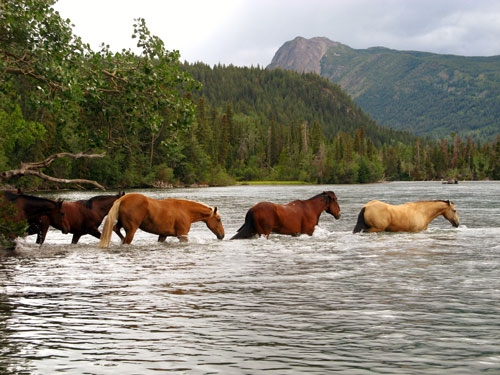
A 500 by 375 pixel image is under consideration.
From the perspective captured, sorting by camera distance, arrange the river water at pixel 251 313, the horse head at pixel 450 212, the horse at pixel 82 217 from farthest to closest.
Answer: the horse head at pixel 450 212, the horse at pixel 82 217, the river water at pixel 251 313

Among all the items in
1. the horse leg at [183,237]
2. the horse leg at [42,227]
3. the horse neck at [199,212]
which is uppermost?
the horse neck at [199,212]

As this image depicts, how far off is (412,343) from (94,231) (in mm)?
15211

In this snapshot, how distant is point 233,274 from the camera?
44.5 feet

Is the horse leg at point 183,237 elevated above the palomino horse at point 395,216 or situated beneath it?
situated beneath

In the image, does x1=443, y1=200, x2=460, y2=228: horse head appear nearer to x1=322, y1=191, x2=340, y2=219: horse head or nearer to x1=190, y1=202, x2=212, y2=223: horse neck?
x1=322, y1=191, x2=340, y2=219: horse head

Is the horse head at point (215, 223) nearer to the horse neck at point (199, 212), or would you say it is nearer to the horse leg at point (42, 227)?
the horse neck at point (199, 212)

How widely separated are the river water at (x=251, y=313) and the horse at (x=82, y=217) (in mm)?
2669

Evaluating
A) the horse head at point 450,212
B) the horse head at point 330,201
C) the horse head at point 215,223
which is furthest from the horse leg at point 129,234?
the horse head at point 450,212

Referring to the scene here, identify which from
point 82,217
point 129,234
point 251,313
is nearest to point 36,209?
point 82,217

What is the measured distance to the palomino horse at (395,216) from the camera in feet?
77.2

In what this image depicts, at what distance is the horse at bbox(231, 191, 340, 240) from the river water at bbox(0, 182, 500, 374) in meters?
3.99

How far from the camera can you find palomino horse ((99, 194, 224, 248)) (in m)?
18.9

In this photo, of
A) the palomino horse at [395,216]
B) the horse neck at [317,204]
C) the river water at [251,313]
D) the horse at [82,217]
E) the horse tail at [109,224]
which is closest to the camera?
the river water at [251,313]

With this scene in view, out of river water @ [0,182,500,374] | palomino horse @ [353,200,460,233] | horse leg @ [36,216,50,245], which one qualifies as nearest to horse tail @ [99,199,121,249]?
river water @ [0,182,500,374]
